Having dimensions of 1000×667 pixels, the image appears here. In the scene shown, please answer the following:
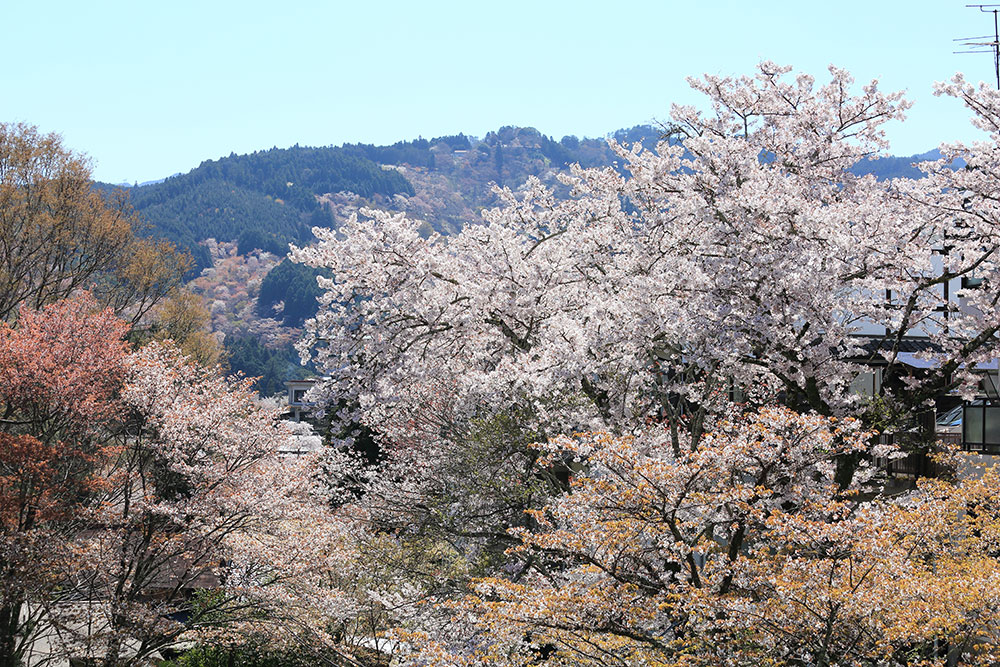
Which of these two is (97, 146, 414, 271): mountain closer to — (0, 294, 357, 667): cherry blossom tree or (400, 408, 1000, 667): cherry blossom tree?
(0, 294, 357, 667): cherry blossom tree

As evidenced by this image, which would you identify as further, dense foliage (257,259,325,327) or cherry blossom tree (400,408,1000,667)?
dense foliage (257,259,325,327)

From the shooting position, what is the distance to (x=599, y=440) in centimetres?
821

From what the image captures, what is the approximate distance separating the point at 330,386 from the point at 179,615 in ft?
40.1

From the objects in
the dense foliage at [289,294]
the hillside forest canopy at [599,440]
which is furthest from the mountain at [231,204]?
the hillside forest canopy at [599,440]

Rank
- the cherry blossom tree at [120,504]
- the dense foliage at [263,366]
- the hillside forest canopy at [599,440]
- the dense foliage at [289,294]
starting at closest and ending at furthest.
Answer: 1. the hillside forest canopy at [599,440]
2. the cherry blossom tree at [120,504]
3. the dense foliage at [263,366]
4. the dense foliage at [289,294]

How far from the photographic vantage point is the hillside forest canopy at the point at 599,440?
26.2ft

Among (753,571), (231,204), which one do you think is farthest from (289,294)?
(753,571)

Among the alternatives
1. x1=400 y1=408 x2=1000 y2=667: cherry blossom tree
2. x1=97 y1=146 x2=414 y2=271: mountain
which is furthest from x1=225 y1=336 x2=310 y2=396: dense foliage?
x1=400 y1=408 x2=1000 y2=667: cherry blossom tree

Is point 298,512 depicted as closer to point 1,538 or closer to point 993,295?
point 1,538

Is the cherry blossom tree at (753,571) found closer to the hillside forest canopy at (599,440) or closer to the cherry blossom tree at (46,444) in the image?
the hillside forest canopy at (599,440)

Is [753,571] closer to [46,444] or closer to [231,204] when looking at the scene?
[46,444]

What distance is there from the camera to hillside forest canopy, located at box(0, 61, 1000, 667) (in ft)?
26.2

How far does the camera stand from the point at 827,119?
12.5 metres

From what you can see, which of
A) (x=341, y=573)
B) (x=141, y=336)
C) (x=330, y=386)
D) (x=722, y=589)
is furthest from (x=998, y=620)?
(x=141, y=336)
